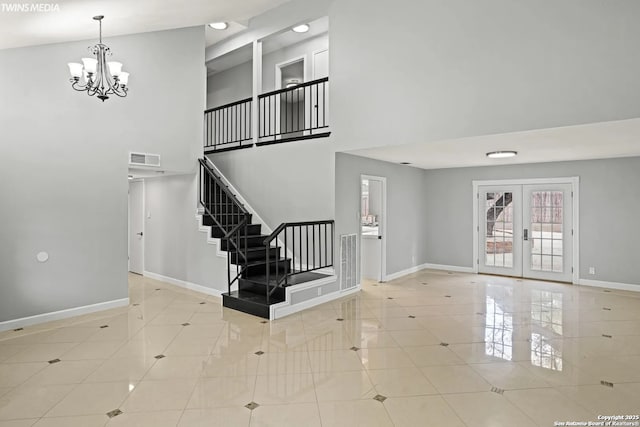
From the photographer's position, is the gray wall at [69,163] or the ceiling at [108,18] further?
the gray wall at [69,163]

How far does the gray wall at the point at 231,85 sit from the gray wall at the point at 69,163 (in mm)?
2785

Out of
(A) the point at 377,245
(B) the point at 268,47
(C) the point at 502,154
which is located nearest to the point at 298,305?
(A) the point at 377,245

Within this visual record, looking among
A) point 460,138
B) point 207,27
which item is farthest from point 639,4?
point 207,27

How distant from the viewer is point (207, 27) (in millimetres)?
7477

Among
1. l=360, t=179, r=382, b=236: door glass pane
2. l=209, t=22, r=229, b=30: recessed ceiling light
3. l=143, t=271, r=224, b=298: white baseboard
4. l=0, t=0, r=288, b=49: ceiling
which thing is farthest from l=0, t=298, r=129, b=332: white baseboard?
l=209, t=22, r=229, b=30: recessed ceiling light

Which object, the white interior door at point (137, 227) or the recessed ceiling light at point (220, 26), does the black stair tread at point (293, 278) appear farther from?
the recessed ceiling light at point (220, 26)

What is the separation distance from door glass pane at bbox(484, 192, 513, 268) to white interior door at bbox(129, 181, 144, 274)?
7549mm

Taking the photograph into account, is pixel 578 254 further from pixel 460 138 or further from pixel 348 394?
pixel 348 394

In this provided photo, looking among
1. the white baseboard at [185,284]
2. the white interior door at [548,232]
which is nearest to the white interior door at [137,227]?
the white baseboard at [185,284]

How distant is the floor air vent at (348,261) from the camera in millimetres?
6297

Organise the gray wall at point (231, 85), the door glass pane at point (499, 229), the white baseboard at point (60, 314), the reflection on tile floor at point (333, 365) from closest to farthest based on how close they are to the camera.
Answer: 1. the reflection on tile floor at point (333, 365)
2. the white baseboard at point (60, 314)
3. the door glass pane at point (499, 229)
4. the gray wall at point (231, 85)

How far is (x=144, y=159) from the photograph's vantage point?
6.12 metres

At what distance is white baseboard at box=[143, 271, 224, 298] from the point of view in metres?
6.55

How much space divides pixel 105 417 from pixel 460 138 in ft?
15.6
